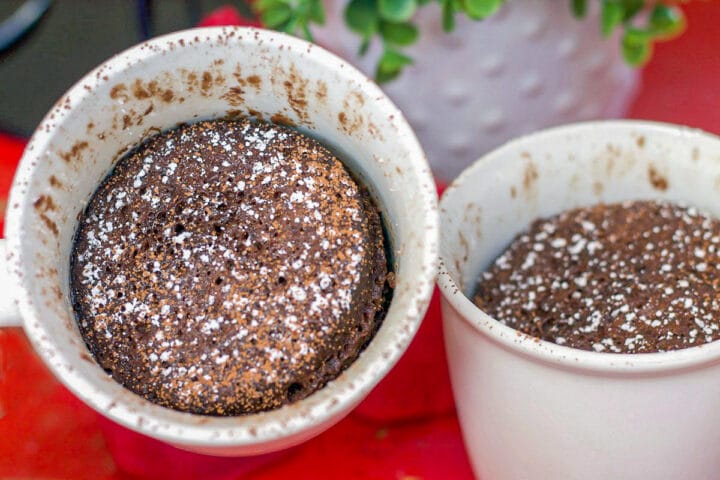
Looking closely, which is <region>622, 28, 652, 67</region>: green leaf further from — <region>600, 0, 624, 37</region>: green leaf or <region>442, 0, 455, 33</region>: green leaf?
<region>442, 0, 455, 33</region>: green leaf

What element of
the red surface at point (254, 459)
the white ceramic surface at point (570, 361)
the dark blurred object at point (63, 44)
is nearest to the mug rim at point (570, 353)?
the white ceramic surface at point (570, 361)

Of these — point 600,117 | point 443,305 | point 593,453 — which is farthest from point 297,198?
point 600,117

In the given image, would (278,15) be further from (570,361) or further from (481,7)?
(570,361)

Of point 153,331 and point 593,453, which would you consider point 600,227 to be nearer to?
point 593,453

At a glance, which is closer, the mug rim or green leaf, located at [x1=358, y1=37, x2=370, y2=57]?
the mug rim

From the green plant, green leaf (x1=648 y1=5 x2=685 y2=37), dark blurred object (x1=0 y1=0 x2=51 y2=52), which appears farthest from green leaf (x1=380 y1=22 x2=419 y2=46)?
dark blurred object (x1=0 y1=0 x2=51 y2=52)
